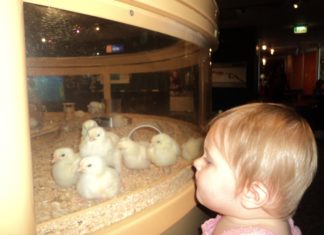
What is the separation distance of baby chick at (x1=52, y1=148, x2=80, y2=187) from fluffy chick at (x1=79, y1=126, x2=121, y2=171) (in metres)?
0.04

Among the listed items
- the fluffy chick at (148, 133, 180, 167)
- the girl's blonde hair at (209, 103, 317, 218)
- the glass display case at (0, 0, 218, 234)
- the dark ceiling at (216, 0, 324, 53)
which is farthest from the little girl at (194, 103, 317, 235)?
the dark ceiling at (216, 0, 324, 53)

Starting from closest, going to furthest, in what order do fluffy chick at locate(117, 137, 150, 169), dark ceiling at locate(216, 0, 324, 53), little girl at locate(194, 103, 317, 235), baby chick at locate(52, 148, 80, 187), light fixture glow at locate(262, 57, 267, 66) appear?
1. little girl at locate(194, 103, 317, 235)
2. baby chick at locate(52, 148, 80, 187)
3. fluffy chick at locate(117, 137, 150, 169)
4. dark ceiling at locate(216, 0, 324, 53)
5. light fixture glow at locate(262, 57, 267, 66)

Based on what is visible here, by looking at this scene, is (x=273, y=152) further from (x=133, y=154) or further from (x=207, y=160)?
(x=133, y=154)

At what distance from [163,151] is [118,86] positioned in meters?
0.27

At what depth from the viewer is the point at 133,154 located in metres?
0.89

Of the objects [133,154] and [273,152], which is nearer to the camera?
[273,152]

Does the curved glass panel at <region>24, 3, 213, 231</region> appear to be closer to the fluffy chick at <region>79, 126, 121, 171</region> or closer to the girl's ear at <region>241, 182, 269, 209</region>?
the fluffy chick at <region>79, 126, 121, 171</region>

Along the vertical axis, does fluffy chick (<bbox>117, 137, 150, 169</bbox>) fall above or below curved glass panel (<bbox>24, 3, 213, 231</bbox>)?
below

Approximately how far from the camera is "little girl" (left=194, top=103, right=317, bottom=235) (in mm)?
589

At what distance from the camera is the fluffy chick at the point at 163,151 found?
0.91 metres

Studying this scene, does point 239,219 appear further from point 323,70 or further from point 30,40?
point 323,70

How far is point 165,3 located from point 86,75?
428 millimetres

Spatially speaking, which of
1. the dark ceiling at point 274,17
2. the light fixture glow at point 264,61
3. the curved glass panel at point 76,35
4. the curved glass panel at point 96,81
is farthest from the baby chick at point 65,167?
the light fixture glow at point 264,61

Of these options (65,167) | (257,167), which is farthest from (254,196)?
(65,167)
